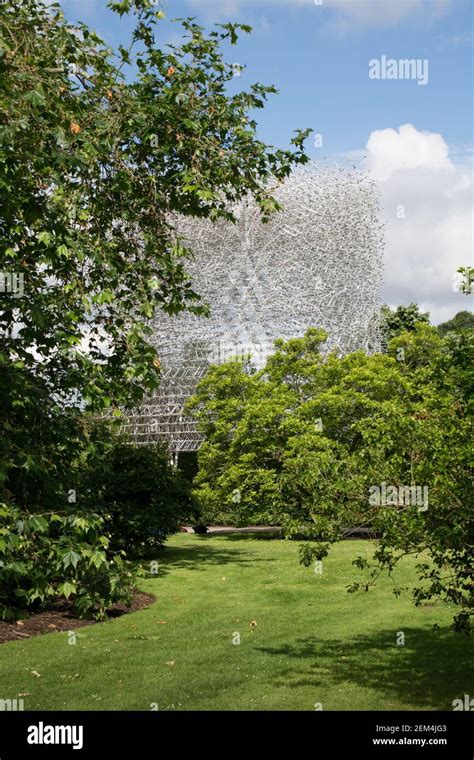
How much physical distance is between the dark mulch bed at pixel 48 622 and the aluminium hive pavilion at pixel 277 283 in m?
30.0

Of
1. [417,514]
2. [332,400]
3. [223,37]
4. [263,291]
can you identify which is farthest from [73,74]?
[263,291]

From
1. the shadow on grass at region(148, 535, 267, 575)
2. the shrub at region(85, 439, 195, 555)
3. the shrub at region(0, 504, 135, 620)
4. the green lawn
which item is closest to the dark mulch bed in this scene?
the green lawn

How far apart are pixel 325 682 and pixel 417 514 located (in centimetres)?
268

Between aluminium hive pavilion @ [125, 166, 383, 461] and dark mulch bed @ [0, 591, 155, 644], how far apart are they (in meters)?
30.0

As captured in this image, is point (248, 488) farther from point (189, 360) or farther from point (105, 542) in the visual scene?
point (105, 542)

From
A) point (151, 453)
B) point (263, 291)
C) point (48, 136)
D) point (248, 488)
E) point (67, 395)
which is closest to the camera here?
point (48, 136)

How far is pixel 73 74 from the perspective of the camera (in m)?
8.30

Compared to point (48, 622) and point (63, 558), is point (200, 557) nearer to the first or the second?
point (48, 622)

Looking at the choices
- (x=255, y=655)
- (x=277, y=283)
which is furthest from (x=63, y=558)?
(x=277, y=283)

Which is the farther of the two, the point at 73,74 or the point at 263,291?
the point at 263,291

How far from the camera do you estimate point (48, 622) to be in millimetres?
13789

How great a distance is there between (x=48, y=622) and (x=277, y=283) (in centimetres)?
3408

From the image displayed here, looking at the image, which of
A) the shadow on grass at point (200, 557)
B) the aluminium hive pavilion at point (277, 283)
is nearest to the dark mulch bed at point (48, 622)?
the shadow on grass at point (200, 557)

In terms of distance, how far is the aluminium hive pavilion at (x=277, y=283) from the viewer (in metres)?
46.2
